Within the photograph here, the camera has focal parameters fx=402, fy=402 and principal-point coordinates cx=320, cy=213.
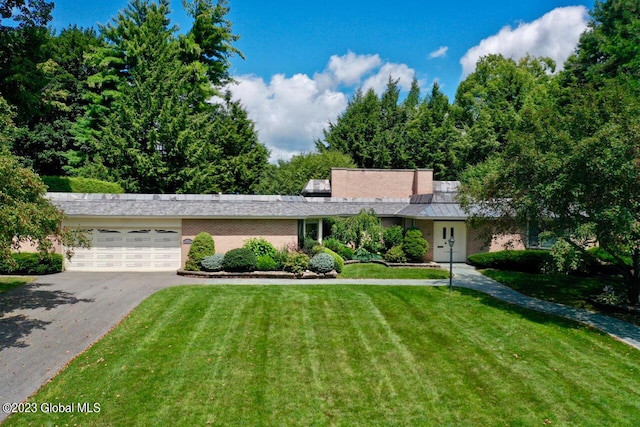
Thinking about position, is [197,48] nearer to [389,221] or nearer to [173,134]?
[173,134]

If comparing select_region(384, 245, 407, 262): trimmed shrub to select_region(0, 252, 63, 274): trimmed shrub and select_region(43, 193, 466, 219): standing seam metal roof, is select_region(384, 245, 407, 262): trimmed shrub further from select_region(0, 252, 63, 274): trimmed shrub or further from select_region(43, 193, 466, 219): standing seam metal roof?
select_region(0, 252, 63, 274): trimmed shrub

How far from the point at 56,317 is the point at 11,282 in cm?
669

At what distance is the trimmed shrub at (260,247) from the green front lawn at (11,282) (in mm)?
9628

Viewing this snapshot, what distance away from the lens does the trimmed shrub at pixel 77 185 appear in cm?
2425

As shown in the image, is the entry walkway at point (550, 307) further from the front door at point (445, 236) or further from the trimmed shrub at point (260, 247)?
the trimmed shrub at point (260, 247)

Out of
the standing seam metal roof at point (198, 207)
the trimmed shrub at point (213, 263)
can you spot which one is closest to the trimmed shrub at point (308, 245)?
the standing seam metal roof at point (198, 207)

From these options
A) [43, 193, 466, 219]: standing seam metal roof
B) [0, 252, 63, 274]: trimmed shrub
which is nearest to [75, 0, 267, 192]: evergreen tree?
[43, 193, 466, 219]: standing seam metal roof

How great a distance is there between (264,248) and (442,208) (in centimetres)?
1081

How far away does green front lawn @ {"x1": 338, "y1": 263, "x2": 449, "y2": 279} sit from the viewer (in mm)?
19788

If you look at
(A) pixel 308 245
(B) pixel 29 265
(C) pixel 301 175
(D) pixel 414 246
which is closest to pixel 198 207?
(A) pixel 308 245

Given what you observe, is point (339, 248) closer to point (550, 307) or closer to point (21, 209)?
point (550, 307)

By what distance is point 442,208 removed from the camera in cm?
2381

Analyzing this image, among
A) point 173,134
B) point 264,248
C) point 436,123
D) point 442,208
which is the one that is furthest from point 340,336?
point 436,123

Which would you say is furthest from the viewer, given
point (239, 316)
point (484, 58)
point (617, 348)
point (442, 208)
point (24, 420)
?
point (484, 58)
